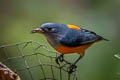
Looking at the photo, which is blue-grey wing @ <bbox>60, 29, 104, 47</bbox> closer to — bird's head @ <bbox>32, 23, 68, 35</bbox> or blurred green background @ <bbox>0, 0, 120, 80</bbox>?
bird's head @ <bbox>32, 23, 68, 35</bbox>

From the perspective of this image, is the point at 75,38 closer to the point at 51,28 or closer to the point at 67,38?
the point at 67,38

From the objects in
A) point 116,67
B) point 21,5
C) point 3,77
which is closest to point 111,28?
point 116,67

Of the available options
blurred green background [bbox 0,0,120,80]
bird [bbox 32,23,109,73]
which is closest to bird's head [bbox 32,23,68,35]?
bird [bbox 32,23,109,73]

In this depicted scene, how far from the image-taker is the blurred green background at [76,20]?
10.0 feet

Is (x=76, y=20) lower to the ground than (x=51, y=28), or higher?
lower

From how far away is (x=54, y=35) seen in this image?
2090 mm

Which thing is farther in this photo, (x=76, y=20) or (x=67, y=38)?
(x=76, y=20)

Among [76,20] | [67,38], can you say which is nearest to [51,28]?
[67,38]

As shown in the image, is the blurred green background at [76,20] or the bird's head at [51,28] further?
the blurred green background at [76,20]

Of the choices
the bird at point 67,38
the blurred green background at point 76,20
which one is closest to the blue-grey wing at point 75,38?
the bird at point 67,38

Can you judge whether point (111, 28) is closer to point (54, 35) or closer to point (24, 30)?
point (24, 30)

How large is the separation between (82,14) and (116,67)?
1246 mm

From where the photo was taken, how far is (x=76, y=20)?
3.79 metres

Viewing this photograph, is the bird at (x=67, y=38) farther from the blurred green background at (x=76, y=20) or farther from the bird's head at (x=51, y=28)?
the blurred green background at (x=76, y=20)
